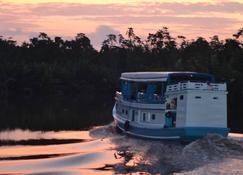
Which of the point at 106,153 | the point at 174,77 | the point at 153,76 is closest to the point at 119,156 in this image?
the point at 106,153

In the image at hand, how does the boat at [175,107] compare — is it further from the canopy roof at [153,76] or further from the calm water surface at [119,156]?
the calm water surface at [119,156]

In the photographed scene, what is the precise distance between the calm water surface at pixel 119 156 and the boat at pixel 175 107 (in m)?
0.87

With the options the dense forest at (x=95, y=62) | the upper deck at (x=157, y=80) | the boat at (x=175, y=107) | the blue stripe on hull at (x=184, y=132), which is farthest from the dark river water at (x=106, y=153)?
the dense forest at (x=95, y=62)

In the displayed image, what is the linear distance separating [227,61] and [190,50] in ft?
67.2

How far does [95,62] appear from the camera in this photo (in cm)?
13200

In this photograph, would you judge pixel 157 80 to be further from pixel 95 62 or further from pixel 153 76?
pixel 95 62

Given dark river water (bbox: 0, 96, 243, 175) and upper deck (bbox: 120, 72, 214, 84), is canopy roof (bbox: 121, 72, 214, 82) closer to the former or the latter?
upper deck (bbox: 120, 72, 214, 84)

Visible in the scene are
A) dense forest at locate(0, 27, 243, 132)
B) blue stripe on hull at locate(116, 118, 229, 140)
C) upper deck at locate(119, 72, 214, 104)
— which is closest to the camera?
blue stripe on hull at locate(116, 118, 229, 140)

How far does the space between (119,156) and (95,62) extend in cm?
10140

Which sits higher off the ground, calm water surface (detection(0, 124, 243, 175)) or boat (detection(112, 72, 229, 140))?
boat (detection(112, 72, 229, 140))

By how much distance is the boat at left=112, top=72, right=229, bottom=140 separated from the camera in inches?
1264

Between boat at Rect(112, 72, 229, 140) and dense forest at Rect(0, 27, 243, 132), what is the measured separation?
42268 mm

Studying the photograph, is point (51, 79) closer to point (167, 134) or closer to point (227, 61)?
point (227, 61)

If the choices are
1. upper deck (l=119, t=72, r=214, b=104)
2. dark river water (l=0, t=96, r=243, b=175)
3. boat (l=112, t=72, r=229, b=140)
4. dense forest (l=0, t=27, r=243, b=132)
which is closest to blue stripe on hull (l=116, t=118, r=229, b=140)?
boat (l=112, t=72, r=229, b=140)
